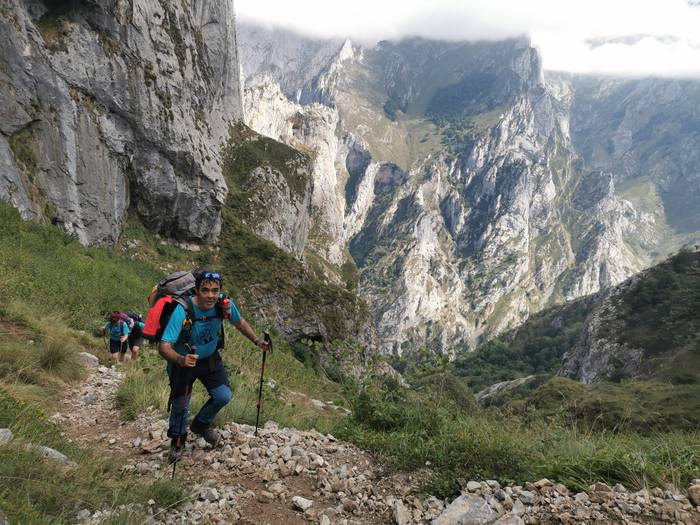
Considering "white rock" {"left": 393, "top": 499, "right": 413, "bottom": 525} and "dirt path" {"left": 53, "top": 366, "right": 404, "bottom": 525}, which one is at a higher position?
"white rock" {"left": 393, "top": 499, "right": 413, "bottom": 525}

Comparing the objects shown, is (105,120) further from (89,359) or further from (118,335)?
(89,359)

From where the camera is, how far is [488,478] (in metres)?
4.11

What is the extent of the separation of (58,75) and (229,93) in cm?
3334

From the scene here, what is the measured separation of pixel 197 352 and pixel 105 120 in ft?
75.5

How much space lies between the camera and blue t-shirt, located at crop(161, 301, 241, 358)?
171 inches

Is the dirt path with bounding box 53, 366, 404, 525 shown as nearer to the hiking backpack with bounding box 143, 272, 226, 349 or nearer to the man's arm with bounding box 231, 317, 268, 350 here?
the man's arm with bounding box 231, 317, 268, 350

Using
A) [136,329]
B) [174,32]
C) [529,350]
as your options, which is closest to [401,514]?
[136,329]

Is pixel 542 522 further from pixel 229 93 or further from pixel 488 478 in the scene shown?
pixel 229 93

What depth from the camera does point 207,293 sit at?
4527 mm

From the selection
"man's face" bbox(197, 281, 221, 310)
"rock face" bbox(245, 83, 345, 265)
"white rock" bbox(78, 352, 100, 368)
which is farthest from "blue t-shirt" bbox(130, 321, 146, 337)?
"rock face" bbox(245, 83, 345, 265)

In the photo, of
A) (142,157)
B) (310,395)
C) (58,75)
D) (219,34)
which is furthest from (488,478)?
(219,34)

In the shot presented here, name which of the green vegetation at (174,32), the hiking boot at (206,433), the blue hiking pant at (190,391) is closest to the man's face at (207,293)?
the blue hiking pant at (190,391)

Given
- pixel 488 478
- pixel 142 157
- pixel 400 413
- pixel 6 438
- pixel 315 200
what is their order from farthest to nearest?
pixel 315 200, pixel 142 157, pixel 400 413, pixel 488 478, pixel 6 438

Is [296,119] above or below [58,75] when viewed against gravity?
above
